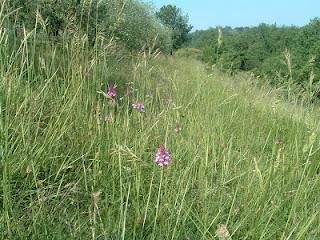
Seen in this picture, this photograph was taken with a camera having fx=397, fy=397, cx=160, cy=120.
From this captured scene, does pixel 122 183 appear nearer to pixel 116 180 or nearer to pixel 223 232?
pixel 116 180

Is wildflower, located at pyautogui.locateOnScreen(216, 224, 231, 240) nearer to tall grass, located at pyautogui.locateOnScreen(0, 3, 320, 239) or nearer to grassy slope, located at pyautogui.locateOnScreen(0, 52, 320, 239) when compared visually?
tall grass, located at pyautogui.locateOnScreen(0, 3, 320, 239)

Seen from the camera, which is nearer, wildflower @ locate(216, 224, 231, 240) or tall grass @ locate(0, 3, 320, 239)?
wildflower @ locate(216, 224, 231, 240)

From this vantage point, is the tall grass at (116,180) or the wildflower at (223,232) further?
the tall grass at (116,180)

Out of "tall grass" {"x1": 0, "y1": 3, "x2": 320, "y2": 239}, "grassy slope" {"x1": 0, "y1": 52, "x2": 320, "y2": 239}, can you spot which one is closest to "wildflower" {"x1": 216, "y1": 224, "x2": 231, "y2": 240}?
"tall grass" {"x1": 0, "y1": 3, "x2": 320, "y2": 239}

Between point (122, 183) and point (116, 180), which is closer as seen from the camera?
point (122, 183)

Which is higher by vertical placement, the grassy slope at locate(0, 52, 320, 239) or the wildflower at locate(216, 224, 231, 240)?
the wildflower at locate(216, 224, 231, 240)

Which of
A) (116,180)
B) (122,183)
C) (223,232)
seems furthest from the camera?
(116,180)

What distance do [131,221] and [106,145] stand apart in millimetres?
498

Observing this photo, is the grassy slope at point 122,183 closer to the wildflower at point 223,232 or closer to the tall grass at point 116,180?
the tall grass at point 116,180

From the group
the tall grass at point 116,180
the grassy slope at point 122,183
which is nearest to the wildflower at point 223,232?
the tall grass at point 116,180

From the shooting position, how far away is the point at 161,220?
1.38m

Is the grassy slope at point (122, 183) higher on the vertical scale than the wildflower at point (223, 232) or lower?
lower

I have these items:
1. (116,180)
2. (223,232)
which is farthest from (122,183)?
(223,232)

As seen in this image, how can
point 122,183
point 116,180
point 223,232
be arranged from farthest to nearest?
point 116,180
point 122,183
point 223,232
